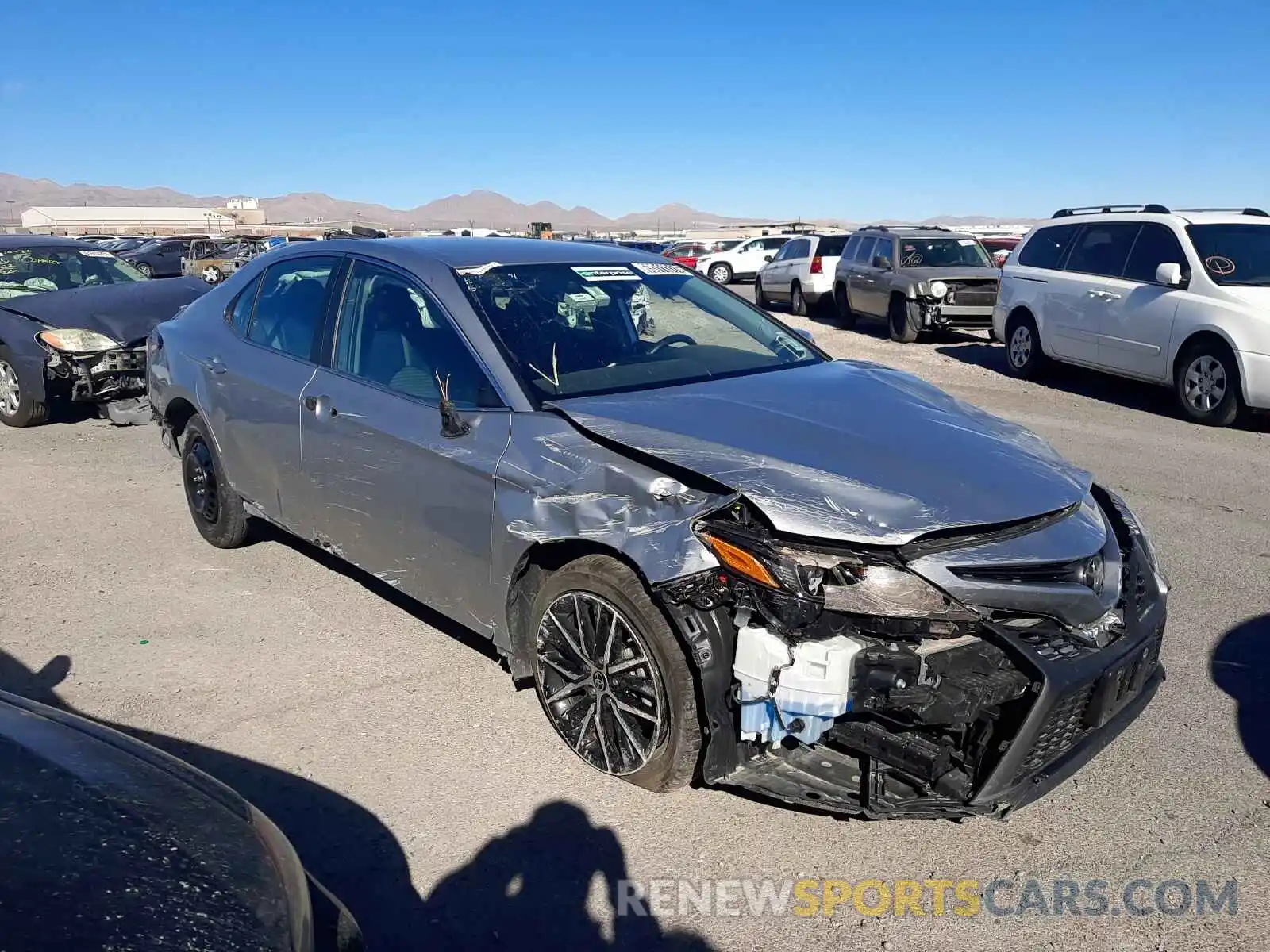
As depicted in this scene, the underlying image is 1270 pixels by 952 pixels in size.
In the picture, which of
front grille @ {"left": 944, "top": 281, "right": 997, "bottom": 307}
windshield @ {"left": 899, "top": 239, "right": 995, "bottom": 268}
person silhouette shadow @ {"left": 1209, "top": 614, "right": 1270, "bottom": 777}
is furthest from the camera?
windshield @ {"left": 899, "top": 239, "right": 995, "bottom": 268}

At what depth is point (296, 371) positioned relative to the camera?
4.70 m

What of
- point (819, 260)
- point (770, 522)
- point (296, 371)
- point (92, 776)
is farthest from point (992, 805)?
point (819, 260)

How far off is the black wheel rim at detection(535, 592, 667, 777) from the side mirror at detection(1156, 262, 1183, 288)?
28.2ft

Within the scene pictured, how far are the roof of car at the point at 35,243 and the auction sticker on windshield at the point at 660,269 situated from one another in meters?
8.30

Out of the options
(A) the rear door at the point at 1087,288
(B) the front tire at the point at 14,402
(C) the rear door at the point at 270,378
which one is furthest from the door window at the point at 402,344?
(A) the rear door at the point at 1087,288

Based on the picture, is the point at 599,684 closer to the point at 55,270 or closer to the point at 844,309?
the point at 55,270

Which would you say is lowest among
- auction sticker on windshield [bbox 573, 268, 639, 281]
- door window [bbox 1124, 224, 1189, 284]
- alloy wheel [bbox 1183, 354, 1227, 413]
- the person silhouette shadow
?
the person silhouette shadow

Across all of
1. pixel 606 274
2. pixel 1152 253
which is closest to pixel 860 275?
pixel 1152 253

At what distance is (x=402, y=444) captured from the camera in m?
4.01

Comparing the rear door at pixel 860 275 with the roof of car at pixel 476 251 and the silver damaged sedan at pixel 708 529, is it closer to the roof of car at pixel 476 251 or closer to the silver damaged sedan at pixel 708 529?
the roof of car at pixel 476 251

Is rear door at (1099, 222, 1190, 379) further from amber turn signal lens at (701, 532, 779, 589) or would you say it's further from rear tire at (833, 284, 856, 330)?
amber turn signal lens at (701, 532, 779, 589)

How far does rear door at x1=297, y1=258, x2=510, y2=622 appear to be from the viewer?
377 cm

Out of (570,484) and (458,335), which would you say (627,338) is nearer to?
(458,335)

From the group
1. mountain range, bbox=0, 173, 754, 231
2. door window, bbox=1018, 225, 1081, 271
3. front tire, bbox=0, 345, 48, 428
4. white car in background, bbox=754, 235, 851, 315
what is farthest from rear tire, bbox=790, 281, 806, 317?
mountain range, bbox=0, 173, 754, 231
